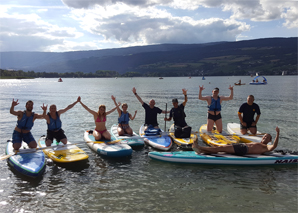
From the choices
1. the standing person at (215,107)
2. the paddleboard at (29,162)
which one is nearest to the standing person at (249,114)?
the standing person at (215,107)

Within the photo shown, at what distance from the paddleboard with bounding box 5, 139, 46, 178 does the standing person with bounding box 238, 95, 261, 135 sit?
1080 centimetres

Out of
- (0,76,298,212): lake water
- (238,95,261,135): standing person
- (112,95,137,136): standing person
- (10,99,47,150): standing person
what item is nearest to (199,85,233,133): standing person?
(238,95,261,135): standing person

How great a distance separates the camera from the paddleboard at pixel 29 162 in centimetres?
926

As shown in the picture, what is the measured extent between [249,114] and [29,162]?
461 inches

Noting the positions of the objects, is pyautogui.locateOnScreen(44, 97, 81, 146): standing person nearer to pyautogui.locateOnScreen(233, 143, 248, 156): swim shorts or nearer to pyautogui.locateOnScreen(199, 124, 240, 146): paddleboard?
pyautogui.locateOnScreen(199, 124, 240, 146): paddleboard

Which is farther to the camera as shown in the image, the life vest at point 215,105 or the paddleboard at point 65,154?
the life vest at point 215,105

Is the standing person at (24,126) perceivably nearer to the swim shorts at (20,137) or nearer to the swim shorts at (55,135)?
the swim shorts at (20,137)

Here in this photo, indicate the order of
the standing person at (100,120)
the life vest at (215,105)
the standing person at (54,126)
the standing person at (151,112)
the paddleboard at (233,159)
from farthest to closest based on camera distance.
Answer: the standing person at (151,112), the life vest at (215,105), the standing person at (100,120), the standing person at (54,126), the paddleboard at (233,159)

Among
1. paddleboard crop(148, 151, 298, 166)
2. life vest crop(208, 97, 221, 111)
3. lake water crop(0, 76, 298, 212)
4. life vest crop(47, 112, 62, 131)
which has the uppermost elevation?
life vest crop(208, 97, 221, 111)

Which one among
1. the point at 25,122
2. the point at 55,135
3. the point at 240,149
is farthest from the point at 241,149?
the point at 25,122

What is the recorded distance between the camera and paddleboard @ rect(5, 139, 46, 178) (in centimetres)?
926

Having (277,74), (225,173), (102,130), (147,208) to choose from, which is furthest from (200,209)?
(277,74)

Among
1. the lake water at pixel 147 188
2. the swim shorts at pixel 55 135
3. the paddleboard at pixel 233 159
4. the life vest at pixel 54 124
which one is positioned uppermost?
the life vest at pixel 54 124

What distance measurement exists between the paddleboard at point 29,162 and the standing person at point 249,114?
35.4 feet
